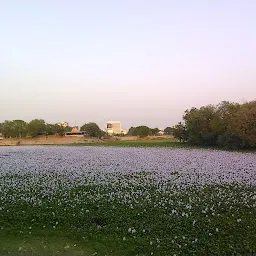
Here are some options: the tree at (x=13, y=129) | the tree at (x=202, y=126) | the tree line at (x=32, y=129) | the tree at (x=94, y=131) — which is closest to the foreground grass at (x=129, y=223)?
the tree at (x=202, y=126)

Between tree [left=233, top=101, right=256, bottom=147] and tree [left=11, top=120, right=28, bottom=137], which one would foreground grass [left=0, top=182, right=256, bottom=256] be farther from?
tree [left=11, top=120, right=28, bottom=137]

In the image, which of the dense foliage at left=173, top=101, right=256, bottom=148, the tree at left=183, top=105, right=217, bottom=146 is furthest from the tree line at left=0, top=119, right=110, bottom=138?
the tree at left=183, top=105, right=217, bottom=146

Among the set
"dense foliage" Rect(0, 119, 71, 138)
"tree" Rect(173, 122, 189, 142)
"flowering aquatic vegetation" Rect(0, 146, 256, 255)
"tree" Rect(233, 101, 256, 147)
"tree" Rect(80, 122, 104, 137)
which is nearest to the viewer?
"flowering aquatic vegetation" Rect(0, 146, 256, 255)

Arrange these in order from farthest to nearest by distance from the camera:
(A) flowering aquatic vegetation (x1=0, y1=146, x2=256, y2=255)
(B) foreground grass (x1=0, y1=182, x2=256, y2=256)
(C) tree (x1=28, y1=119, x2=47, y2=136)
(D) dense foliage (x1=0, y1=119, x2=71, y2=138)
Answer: (D) dense foliage (x1=0, y1=119, x2=71, y2=138) < (C) tree (x1=28, y1=119, x2=47, y2=136) < (A) flowering aquatic vegetation (x1=0, y1=146, x2=256, y2=255) < (B) foreground grass (x1=0, y1=182, x2=256, y2=256)

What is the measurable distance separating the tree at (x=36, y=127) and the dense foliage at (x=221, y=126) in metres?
80.9

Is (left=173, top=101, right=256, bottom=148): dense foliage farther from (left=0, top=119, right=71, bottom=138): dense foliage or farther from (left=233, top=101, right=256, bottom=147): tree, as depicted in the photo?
(left=0, top=119, right=71, bottom=138): dense foliage

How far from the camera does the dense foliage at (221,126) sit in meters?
56.6

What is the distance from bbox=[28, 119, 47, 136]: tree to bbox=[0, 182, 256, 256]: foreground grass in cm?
13917

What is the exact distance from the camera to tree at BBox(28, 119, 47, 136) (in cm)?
15025

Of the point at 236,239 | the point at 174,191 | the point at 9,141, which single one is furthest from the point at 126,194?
the point at 9,141

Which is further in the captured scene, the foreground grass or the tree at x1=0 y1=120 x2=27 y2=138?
the tree at x1=0 y1=120 x2=27 y2=138

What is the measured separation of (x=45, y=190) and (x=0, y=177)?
6.39m

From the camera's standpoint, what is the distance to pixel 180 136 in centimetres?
8769

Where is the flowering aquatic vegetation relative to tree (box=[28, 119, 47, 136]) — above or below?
below
